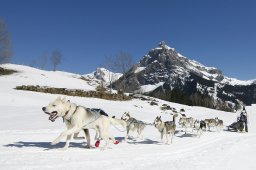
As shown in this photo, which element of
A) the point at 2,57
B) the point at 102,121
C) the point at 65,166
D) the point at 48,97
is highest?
the point at 2,57

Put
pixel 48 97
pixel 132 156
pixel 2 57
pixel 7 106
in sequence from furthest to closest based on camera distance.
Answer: pixel 2 57 < pixel 48 97 < pixel 7 106 < pixel 132 156

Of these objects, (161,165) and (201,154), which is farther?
(201,154)

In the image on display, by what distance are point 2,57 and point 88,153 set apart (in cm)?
4598

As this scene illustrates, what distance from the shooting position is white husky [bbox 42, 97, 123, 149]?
9.41 meters

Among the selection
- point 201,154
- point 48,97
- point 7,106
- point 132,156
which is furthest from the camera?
point 48,97

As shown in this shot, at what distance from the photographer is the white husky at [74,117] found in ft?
30.9

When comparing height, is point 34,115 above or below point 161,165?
above

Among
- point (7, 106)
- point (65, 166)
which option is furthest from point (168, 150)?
point (7, 106)

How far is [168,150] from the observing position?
1065 centimetres

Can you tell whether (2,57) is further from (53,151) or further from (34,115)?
(53,151)

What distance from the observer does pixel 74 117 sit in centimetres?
967

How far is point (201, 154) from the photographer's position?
10.1 m

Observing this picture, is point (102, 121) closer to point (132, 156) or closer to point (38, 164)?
point (132, 156)

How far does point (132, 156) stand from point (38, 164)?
2.66m
